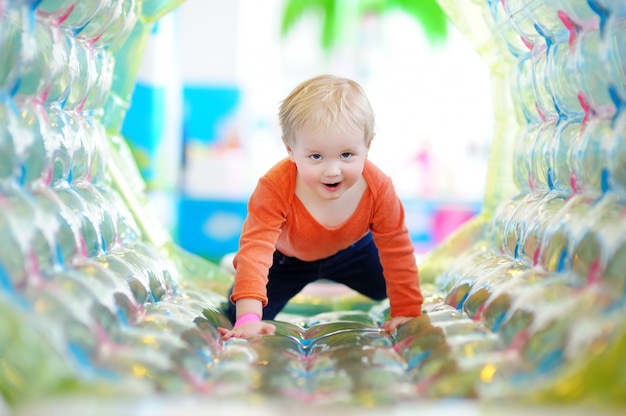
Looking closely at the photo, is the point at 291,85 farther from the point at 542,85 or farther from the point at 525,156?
the point at 542,85

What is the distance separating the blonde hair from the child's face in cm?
2

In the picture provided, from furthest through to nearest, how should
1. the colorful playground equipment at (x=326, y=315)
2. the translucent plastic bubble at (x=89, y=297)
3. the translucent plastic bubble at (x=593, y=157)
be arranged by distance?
the translucent plastic bubble at (x=593, y=157) → the translucent plastic bubble at (x=89, y=297) → the colorful playground equipment at (x=326, y=315)

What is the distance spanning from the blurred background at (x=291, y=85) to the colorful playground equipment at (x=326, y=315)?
2.71m

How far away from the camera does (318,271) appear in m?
1.73

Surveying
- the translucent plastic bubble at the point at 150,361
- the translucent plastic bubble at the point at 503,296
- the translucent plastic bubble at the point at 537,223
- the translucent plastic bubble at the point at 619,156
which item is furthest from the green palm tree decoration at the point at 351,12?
the translucent plastic bubble at the point at 150,361

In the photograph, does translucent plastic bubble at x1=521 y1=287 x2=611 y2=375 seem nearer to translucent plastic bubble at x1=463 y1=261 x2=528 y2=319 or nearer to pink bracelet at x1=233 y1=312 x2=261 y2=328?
translucent plastic bubble at x1=463 y1=261 x2=528 y2=319

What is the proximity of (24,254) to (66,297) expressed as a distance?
3.3 inches

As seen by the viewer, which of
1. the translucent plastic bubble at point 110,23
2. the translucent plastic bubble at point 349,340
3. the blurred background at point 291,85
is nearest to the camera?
the translucent plastic bubble at point 349,340

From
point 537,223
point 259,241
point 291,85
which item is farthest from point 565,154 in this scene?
point 291,85

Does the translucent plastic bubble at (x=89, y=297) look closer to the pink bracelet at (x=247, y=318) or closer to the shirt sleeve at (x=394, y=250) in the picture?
the pink bracelet at (x=247, y=318)

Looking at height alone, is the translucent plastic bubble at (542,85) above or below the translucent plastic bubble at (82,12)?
below

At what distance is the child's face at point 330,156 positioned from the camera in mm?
1362

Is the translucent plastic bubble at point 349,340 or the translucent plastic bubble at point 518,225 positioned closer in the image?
the translucent plastic bubble at point 349,340

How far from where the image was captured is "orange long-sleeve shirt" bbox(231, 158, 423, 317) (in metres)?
1.52
